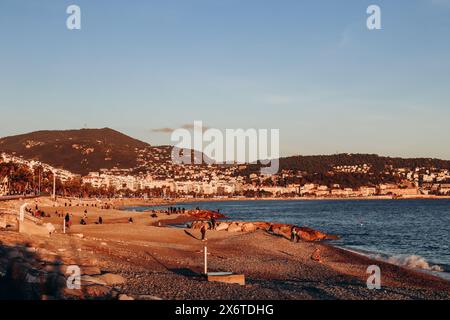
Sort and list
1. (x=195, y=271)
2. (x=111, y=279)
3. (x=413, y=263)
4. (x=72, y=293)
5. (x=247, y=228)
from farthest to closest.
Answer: (x=247, y=228)
(x=413, y=263)
(x=195, y=271)
(x=111, y=279)
(x=72, y=293)

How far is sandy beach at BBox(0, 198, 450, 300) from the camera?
586 inches

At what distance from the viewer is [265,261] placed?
89.7ft

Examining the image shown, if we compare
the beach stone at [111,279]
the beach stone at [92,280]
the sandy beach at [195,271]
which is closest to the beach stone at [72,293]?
the sandy beach at [195,271]

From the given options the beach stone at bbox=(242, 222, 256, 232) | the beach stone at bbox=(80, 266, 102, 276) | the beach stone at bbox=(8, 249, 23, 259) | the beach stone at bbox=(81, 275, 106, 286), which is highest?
the beach stone at bbox=(8, 249, 23, 259)

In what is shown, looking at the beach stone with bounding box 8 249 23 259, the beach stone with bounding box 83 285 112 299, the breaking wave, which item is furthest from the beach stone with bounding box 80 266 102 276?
the breaking wave

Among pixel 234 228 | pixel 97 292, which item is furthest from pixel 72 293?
pixel 234 228

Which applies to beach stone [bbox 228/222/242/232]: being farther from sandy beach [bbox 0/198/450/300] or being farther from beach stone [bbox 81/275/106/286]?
beach stone [bbox 81/275/106/286]

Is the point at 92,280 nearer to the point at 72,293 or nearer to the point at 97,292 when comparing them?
the point at 97,292

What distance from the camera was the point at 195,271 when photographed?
2155 cm

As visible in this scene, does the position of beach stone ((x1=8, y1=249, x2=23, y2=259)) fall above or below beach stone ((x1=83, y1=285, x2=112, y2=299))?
above

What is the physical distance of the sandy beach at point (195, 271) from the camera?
1489cm
